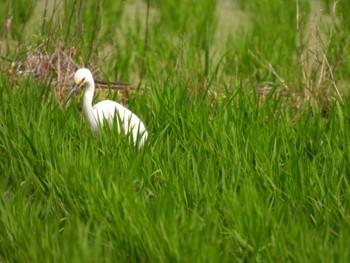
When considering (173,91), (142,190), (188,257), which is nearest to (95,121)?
(173,91)

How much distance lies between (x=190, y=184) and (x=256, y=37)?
267 cm

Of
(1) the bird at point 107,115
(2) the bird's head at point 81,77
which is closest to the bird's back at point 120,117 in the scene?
(1) the bird at point 107,115

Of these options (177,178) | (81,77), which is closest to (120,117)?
(81,77)

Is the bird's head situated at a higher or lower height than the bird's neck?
higher

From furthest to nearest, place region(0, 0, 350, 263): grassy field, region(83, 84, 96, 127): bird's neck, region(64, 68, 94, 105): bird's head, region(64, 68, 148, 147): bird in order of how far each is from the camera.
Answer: region(64, 68, 94, 105): bird's head, region(83, 84, 96, 127): bird's neck, region(64, 68, 148, 147): bird, region(0, 0, 350, 263): grassy field

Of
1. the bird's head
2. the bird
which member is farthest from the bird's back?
the bird's head

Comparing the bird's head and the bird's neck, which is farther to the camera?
the bird's head

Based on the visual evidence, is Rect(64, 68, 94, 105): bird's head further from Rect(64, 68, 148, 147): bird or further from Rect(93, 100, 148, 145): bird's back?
Rect(93, 100, 148, 145): bird's back

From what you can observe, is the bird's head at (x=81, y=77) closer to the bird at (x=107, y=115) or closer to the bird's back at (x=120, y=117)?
the bird at (x=107, y=115)

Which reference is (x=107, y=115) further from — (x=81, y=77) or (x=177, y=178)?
(x=177, y=178)

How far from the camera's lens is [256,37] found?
5.22 m

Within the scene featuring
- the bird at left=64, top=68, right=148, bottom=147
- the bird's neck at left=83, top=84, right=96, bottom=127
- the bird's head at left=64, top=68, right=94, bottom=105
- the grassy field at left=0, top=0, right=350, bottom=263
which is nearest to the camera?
the grassy field at left=0, top=0, right=350, bottom=263

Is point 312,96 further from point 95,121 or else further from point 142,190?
point 142,190

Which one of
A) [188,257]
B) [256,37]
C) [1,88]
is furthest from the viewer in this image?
[256,37]
